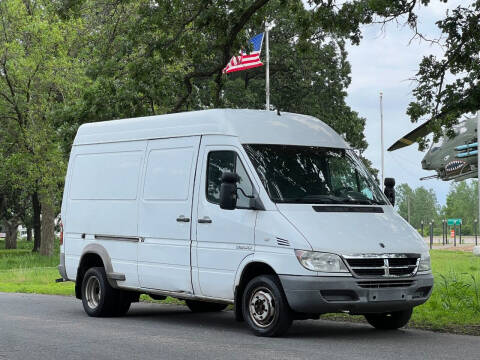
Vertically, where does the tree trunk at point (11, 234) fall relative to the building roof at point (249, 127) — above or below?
below

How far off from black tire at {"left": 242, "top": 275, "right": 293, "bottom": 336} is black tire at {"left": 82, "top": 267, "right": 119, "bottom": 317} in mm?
→ 3133

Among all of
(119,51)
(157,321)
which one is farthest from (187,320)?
(119,51)

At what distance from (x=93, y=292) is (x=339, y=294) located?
15.9 ft

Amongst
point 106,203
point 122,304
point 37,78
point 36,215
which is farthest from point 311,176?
point 36,215

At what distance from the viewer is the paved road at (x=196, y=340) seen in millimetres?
8961

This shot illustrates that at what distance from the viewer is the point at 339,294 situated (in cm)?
984

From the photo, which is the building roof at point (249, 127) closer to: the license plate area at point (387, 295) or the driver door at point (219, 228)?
the driver door at point (219, 228)

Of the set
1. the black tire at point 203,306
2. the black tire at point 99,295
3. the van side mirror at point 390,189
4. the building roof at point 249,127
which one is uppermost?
the building roof at point 249,127

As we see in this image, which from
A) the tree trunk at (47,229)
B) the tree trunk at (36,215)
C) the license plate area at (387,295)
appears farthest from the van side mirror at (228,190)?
the tree trunk at (36,215)

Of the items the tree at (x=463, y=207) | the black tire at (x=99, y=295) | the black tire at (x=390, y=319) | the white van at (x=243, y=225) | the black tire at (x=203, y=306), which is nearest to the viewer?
the white van at (x=243, y=225)

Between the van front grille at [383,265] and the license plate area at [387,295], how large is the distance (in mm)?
175

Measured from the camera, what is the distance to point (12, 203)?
6256 cm

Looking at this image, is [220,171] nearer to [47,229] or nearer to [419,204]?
[47,229]

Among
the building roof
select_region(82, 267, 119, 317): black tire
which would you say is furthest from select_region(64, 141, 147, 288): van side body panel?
the building roof
